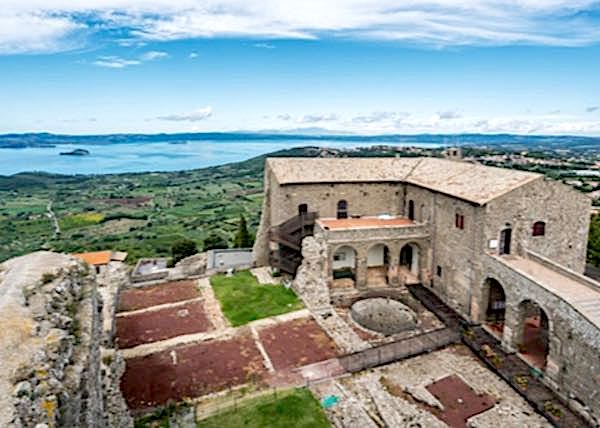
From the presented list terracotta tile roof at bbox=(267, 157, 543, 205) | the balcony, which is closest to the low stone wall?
terracotta tile roof at bbox=(267, 157, 543, 205)

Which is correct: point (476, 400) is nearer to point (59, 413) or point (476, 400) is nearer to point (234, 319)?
point (234, 319)

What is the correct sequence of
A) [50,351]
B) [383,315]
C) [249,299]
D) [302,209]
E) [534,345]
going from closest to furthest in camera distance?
[50,351]
[534,345]
[383,315]
[249,299]
[302,209]

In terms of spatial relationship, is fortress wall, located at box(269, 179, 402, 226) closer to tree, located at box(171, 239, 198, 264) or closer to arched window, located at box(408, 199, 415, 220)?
arched window, located at box(408, 199, 415, 220)

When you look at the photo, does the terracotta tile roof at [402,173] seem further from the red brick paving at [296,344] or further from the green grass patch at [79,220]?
the green grass patch at [79,220]

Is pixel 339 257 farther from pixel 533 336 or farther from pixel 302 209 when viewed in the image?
pixel 533 336

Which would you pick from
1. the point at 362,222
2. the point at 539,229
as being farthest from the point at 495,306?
the point at 362,222

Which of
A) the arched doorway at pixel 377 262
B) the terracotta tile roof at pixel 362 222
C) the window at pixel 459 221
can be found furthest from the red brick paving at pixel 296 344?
the window at pixel 459 221

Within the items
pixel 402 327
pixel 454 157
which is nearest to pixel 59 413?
pixel 402 327
